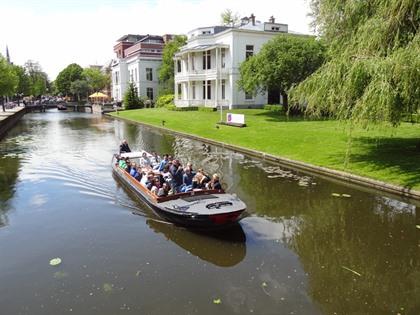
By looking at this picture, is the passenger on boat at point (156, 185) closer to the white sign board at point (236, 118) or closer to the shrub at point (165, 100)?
the white sign board at point (236, 118)

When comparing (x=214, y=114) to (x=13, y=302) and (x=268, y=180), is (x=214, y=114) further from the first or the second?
(x=13, y=302)

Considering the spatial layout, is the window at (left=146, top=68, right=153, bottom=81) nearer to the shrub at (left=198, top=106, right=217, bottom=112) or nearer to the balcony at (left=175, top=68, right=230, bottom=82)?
the balcony at (left=175, top=68, right=230, bottom=82)

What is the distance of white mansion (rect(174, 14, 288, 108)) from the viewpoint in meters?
51.3

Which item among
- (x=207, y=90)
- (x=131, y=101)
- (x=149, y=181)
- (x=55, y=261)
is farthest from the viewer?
(x=131, y=101)

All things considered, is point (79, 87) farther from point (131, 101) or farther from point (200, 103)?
point (200, 103)

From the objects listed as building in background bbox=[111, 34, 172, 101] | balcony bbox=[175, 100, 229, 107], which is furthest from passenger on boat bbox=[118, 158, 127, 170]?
building in background bbox=[111, 34, 172, 101]

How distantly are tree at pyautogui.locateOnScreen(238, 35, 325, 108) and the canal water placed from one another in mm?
22103

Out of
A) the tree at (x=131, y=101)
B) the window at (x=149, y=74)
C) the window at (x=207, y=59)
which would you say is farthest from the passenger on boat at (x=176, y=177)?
the window at (x=149, y=74)

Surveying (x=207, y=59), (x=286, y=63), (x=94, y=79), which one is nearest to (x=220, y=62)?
(x=207, y=59)

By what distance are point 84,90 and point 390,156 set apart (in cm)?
10685

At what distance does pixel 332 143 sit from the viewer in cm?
2395

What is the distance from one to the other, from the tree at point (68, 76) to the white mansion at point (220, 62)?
237ft

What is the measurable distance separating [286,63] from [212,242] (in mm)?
30054

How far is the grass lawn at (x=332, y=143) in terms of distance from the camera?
17609mm
